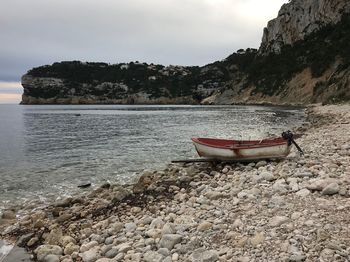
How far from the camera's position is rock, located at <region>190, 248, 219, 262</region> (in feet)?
26.2

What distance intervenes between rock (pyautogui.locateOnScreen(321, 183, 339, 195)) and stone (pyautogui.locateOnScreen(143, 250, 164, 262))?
5.14 metres

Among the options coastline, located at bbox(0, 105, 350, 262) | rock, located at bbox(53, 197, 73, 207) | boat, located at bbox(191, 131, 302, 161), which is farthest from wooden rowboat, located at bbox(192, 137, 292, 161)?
rock, located at bbox(53, 197, 73, 207)

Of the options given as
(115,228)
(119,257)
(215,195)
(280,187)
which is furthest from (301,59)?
(119,257)

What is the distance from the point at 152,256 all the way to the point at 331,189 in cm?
546

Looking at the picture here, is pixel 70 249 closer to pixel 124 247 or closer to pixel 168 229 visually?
pixel 124 247

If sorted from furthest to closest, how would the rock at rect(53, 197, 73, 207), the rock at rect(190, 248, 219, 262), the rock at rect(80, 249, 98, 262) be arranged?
the rock at rect(53, 197, 73, 207) < the rock at rect(80, 249, 98, 262) < the rock at rect(190, 248, 219, 262)

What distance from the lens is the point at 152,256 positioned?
28.2ft

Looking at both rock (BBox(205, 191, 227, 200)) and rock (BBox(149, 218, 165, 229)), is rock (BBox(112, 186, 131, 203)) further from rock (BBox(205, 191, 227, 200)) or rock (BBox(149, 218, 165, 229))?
rock (BBox(149, 218, 165, 229))

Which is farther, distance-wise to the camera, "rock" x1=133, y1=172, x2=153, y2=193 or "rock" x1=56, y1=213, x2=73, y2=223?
"rock" x1=133, y1=172, x2=153, y2=193

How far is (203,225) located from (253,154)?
902cm

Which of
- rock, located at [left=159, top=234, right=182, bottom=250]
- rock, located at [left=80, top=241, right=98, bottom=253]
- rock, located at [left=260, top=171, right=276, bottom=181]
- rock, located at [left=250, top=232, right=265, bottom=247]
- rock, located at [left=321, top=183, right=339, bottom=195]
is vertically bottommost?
rock, located at [left=80, top=241, right=98, bottom=253]

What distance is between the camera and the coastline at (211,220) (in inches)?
320

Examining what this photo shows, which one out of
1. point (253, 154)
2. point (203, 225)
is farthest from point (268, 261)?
point (253, 154)

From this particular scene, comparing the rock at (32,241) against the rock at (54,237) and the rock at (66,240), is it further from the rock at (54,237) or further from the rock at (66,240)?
the rock at (66,240)
